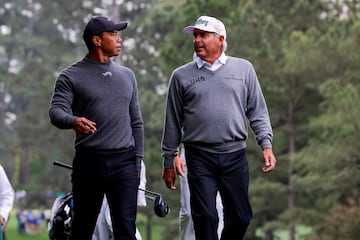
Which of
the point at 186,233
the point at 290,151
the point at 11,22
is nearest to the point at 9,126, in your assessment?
the point at 11,22

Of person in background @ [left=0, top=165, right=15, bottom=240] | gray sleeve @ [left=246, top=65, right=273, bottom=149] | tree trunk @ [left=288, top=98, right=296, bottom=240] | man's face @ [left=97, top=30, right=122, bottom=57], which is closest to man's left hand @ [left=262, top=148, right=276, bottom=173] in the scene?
gray sleeve @ [left=246, top=65, right=273, bottom=149]

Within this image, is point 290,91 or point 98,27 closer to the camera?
point 98,27

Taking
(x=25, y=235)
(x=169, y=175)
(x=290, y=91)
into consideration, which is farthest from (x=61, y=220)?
(x=25, y=235)

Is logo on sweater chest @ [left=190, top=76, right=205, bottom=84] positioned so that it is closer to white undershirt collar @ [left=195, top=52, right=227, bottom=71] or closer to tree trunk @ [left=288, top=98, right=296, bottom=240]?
white undershirt collar @ [left=195, top=52, right=227, bottom=71]

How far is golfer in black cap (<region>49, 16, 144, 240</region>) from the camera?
7297 mm

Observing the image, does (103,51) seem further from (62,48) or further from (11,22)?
(11,22)

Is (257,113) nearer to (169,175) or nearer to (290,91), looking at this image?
(169,175)

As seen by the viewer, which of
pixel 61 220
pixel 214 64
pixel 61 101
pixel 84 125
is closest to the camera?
pixel 84 125

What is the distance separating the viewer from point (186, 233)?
1034cm

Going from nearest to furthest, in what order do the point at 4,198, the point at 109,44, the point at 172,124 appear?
the point at 109,44, the point at 172,124, the point at 4,198

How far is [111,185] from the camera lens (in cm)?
734

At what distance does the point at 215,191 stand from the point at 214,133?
432 mm

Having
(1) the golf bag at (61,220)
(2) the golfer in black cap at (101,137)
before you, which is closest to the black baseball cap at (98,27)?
(2) the golfer in black cap at (101,137)

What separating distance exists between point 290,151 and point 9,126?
41.2m
